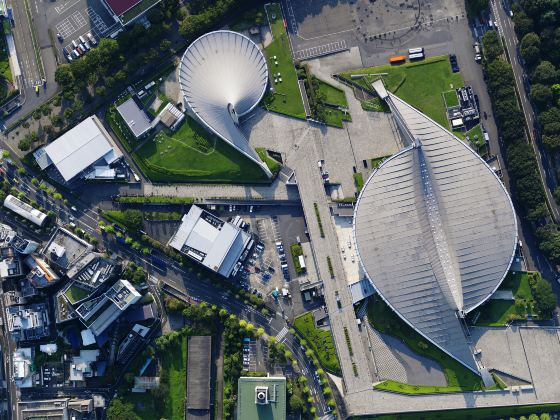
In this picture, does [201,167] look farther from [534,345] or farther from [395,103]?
[534,345]

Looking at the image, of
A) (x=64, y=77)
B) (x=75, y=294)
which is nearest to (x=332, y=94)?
(x=64, y=77)

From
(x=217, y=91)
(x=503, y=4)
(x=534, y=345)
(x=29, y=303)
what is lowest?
(x=534, y=345)

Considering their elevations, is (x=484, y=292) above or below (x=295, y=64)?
below

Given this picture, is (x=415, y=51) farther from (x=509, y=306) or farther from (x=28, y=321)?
(x=28, y=321)

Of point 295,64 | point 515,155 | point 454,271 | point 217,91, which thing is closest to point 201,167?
point 217,91

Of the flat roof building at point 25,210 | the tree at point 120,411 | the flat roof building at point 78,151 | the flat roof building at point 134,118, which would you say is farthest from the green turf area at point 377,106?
the tree at point 120,411

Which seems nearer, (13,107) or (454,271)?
(454,271)
